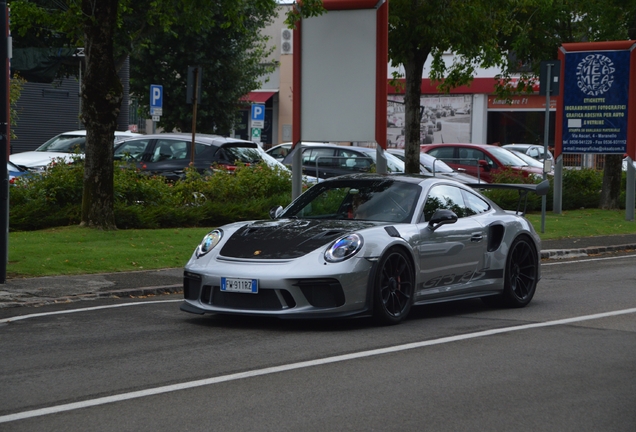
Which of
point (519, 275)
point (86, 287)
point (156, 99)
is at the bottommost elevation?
point (86, 287)

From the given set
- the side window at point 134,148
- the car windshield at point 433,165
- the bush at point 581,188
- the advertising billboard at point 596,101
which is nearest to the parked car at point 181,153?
the side window at point 134,148

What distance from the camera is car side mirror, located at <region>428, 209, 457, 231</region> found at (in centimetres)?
943

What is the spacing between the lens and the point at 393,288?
9086 millimetres

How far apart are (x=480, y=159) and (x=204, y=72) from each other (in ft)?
58.0

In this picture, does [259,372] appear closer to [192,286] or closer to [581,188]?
[192,286]

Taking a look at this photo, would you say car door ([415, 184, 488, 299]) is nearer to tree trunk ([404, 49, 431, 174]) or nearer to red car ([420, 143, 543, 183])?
tree trunk ([404, 49, 431, 174])

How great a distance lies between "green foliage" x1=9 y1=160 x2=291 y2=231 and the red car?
8.38 m

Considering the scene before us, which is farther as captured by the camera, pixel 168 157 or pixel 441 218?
pixel 168 157

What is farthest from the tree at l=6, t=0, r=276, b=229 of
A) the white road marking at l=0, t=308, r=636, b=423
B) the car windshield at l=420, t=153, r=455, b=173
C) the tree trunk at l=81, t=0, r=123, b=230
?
the car windshield at l=420, t=153, r=455, b=173

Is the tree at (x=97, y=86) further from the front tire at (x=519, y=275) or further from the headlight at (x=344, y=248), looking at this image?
the headlight at (x=344, y=248)

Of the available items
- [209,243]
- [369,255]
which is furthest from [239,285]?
[369,255]

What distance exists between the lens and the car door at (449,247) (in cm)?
950

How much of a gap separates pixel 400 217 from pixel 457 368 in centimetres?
261

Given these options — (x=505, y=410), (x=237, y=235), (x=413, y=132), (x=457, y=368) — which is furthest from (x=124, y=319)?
(x=413, y=132)
